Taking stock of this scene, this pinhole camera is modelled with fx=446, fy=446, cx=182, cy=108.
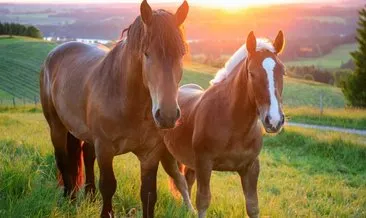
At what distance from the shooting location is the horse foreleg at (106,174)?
3.78m

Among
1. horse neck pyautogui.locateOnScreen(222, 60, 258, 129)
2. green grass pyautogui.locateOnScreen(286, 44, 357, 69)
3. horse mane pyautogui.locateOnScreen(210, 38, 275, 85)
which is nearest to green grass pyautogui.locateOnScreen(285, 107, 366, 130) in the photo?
horse mane pyautogui.locateOnScreen(210, 38, 275, 85)

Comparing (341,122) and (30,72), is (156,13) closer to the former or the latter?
(341,122)

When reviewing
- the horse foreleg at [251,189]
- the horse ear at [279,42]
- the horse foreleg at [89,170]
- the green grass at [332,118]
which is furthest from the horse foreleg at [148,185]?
the green grass at [332,118]

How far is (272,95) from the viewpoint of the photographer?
3.65 metres

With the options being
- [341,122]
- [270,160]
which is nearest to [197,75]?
[341,122]

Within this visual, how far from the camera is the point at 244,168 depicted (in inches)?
172

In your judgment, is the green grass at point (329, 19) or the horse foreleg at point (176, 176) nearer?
the horse foreleg at point (176, 176)

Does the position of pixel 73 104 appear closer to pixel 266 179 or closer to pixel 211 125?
pixel 211 125

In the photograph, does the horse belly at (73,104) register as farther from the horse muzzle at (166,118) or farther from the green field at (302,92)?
the green field at (302,92)

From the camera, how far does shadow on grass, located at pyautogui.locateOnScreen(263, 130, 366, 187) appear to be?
398 inches

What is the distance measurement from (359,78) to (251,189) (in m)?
29.1

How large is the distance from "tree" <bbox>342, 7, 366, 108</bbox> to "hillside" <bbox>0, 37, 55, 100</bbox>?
25.9 m

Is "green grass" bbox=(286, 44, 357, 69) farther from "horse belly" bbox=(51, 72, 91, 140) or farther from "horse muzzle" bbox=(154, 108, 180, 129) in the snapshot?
"horse muzzle" bbox=(154, 108, 180, 129)

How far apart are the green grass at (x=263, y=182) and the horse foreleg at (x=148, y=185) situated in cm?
22
